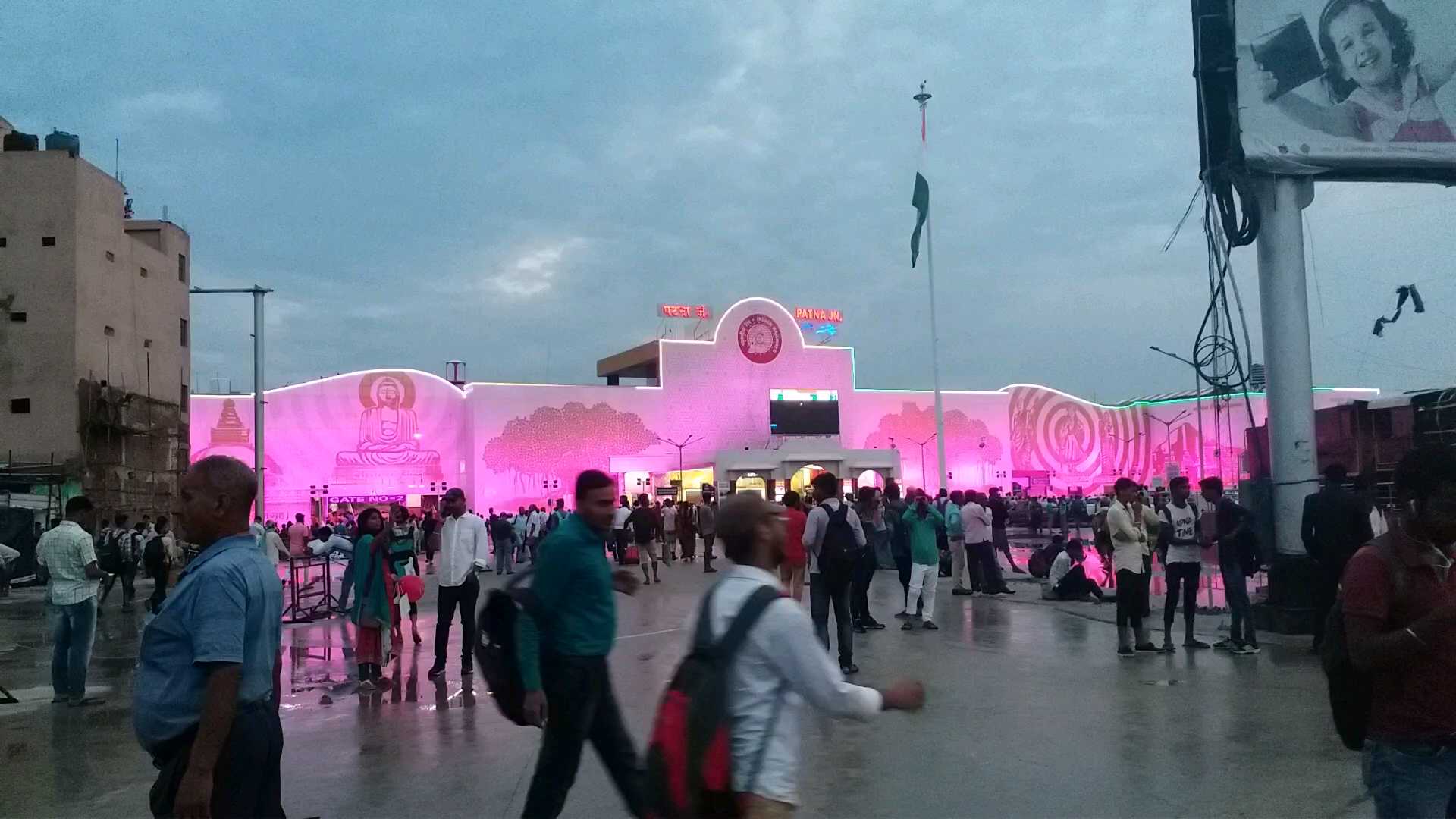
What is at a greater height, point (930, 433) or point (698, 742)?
point (930, 433)

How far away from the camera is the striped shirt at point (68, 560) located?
8.66 m

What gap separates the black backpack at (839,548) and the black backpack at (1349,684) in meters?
6.30

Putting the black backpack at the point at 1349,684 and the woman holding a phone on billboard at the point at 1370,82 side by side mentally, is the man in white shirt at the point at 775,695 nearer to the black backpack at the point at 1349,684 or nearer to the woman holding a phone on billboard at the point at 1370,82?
the black backpack at the point at 1349,684

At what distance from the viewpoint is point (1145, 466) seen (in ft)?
205

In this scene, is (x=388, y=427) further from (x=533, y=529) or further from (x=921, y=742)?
(x=921, y=742)

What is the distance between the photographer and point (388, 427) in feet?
158

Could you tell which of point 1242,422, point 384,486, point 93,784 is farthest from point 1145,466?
point 93,784

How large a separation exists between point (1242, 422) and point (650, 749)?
215 feet

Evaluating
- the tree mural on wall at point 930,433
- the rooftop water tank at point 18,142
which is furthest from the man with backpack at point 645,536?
the tree mural on wall at point 930,433

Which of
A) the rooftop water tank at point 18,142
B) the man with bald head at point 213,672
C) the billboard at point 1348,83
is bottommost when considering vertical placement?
the man with bald head at point 213,672

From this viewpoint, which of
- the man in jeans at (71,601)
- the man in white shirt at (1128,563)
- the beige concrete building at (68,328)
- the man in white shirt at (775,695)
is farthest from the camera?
the beige concrete building at (68,328)

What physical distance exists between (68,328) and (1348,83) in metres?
31.6

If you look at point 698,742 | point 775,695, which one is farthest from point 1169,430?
point 698,742

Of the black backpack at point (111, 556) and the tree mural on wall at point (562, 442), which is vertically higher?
the tree mural on wall at point (562, 442)
